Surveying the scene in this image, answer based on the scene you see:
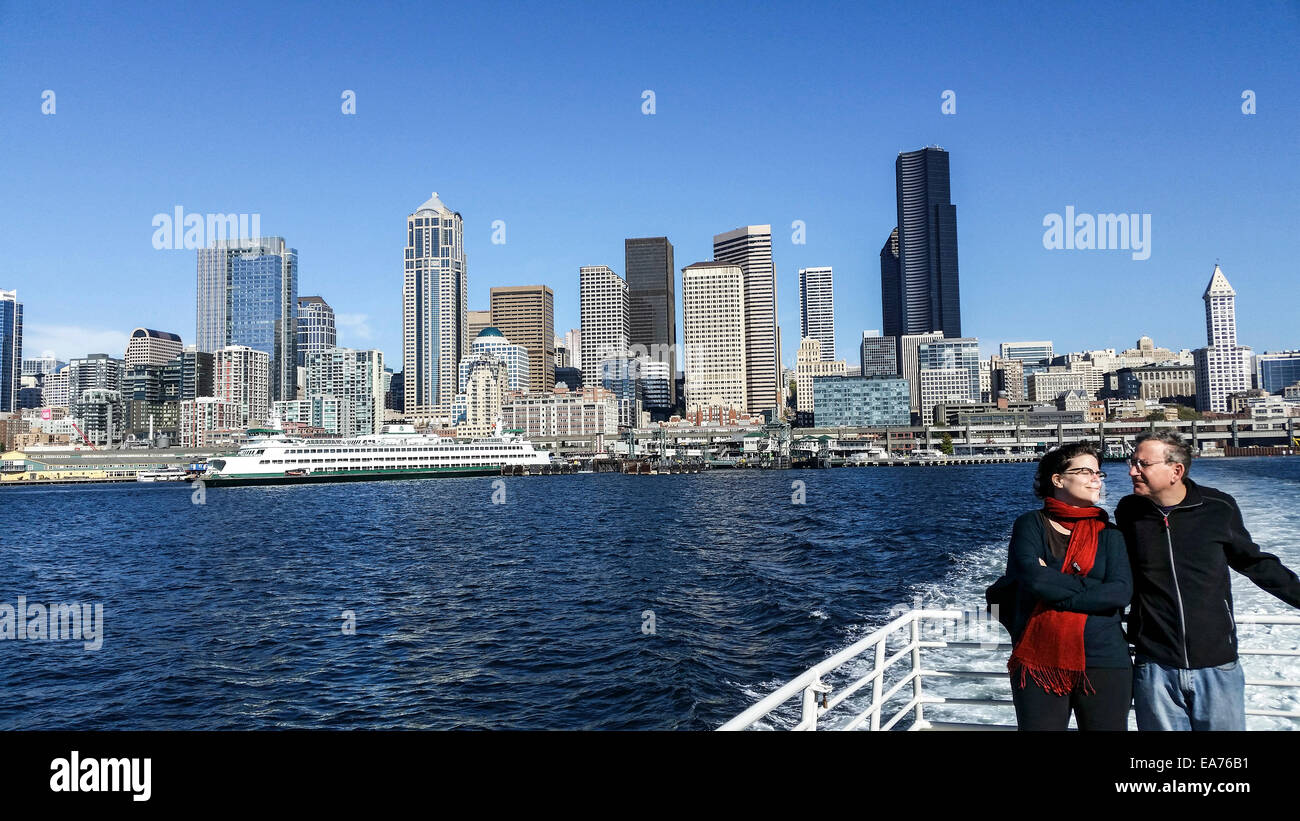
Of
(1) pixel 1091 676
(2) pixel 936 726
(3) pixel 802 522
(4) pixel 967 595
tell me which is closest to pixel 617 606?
(4) pixel 967 595

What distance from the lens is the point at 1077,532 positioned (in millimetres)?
4215

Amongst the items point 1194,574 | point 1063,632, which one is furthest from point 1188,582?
Result: point 1063,632

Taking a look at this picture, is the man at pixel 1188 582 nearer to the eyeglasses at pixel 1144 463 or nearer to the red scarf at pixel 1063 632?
the eyeglasses at pixel 1144 463

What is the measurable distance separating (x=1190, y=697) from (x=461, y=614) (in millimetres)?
19063

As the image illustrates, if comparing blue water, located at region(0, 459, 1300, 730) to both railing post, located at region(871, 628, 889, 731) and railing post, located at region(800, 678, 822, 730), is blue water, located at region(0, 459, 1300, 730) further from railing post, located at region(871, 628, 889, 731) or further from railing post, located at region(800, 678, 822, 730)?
railing post, located at region(800, 678, 822, 730)

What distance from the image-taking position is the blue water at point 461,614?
1369 centimetres

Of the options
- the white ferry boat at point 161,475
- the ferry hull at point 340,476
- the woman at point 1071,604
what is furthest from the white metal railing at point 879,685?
the white ferry boat at point 161,475

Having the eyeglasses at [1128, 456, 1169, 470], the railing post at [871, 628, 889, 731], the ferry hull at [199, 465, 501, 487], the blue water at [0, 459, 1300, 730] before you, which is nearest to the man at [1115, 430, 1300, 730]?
the eyeglasses at [1128, 456, 1169, 470]

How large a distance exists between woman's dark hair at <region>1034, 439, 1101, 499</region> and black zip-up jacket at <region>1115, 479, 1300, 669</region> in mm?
418

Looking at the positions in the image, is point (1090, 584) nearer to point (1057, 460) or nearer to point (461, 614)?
point (1057, 460)

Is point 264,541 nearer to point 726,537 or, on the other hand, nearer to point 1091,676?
point 726,537

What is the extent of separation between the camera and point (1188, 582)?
421 centimetres

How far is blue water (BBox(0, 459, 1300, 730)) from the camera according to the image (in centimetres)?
1369
